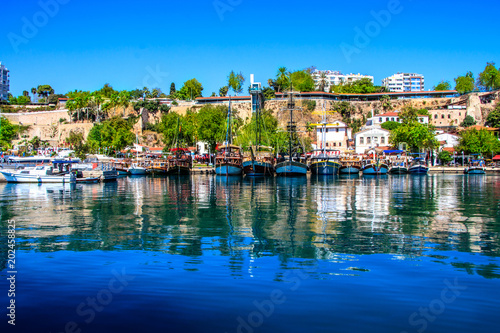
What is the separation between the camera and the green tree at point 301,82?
337 ft

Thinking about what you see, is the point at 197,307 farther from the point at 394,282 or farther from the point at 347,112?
the point at 347,112

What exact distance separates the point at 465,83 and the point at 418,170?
5452cm

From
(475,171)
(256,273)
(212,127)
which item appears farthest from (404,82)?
(256,273)

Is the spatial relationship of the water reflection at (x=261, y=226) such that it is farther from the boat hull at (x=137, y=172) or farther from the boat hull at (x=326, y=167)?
the boat hull at (x=137, y=172)

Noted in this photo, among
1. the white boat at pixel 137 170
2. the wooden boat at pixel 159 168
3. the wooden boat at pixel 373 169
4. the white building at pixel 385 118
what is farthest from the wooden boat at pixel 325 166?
the white building at pixel 385 118

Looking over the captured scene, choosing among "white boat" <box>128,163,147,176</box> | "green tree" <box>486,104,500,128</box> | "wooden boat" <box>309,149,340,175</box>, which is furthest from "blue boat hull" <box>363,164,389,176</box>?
"green tree" <box>486,104,500,128</box>

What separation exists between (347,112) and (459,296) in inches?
3582

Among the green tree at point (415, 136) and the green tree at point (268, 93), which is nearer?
the green tree at point (415, 136)

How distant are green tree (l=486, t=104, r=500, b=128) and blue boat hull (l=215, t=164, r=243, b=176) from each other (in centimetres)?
5632

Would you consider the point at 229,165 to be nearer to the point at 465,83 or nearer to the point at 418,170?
the point at 418,170

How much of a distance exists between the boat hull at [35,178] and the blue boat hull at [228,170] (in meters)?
18.9

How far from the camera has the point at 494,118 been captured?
87188 mm

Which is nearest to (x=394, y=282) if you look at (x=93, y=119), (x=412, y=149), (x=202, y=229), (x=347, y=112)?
(x=202, y=229)

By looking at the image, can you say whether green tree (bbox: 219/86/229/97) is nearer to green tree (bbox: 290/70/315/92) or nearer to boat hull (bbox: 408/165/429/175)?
green tree (bbox: 290/70/315/92)
